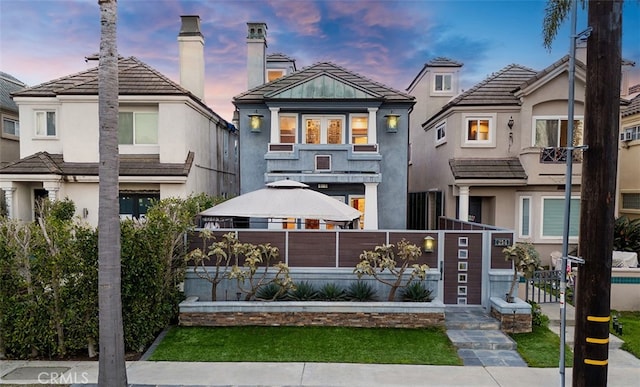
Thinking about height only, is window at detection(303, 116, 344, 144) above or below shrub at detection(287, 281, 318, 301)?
above

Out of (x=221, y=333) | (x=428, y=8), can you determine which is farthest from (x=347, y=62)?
(x=221, y=333)

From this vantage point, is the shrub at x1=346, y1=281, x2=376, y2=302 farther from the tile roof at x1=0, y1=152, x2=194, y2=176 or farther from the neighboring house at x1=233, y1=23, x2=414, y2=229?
the tile roof at x1=0, y1=152, x2=194, y2=176

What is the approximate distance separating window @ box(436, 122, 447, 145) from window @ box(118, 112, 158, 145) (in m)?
11.8

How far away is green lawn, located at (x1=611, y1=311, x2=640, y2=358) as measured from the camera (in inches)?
289

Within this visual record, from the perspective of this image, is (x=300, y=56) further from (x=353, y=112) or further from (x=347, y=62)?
(x=353, y=112)

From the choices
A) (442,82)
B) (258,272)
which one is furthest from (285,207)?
(442,82)

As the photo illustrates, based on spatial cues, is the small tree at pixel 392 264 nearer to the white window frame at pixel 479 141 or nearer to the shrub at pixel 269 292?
the shrub at pixel 269 292

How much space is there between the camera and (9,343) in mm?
6750

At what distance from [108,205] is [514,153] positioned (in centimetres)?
1413

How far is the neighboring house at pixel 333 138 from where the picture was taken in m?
13.5

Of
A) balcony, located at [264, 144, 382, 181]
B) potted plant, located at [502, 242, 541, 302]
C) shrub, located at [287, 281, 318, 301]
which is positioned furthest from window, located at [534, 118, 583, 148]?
shrub, located at [287, 281, 318, 301]

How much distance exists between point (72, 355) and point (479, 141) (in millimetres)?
14319

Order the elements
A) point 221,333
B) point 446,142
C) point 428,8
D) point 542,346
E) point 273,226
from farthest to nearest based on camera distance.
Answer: point 446,142 < point 273,226 < point 428,8 < point 221,333 < point 542,346

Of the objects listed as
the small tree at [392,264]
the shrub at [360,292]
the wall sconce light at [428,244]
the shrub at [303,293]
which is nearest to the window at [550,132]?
the wall sconce light at [428,244]
